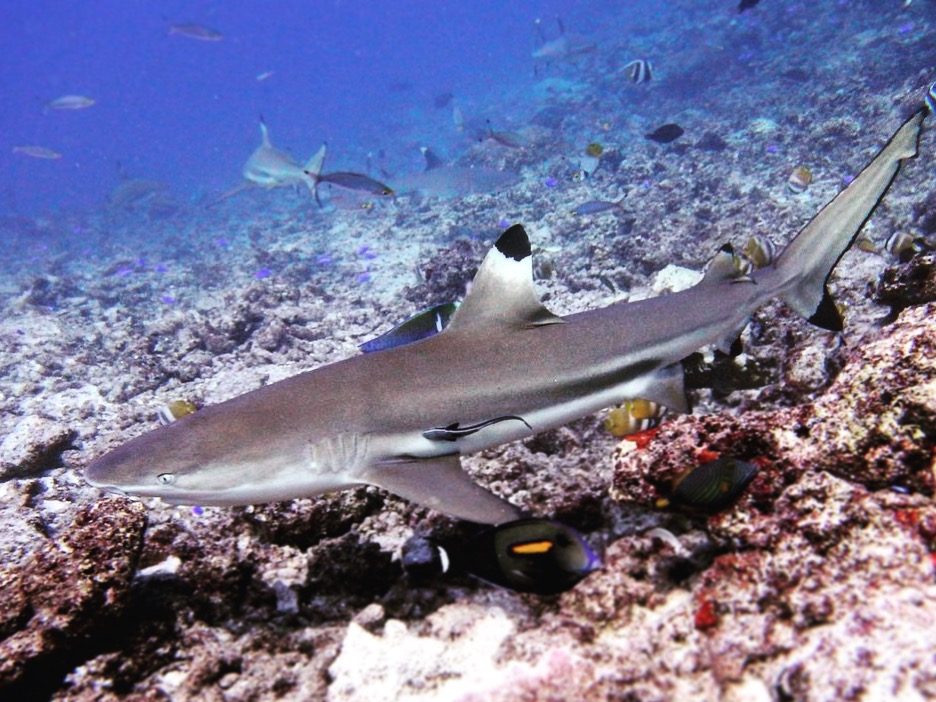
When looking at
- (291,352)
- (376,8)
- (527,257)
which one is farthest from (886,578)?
(376,8)

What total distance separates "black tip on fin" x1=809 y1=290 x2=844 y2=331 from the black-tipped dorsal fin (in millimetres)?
1886

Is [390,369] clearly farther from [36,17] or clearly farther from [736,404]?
[36,17]

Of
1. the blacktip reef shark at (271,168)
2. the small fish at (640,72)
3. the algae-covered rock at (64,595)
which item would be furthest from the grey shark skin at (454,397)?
the small fish at (640,72)

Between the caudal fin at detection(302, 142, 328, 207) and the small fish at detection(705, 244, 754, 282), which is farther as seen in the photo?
the caudal fin at detection(302, 142, 328, 207)

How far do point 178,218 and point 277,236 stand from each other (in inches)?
617

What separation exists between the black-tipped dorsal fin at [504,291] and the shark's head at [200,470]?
112 centimetres

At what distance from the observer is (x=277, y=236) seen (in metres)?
21.5

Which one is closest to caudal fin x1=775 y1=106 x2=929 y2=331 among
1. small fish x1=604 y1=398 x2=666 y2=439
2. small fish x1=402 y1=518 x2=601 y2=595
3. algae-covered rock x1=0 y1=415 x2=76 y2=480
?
small fish x1=604 y1=398 x2=666 y2=439

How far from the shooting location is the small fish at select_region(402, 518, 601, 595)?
6.56 feet

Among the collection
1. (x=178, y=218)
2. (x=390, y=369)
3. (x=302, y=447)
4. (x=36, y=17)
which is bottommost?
(x=302, y=447)

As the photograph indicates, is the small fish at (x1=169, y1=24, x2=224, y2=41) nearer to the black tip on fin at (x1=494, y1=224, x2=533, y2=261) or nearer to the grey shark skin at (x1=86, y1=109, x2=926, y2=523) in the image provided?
the black tip on fin at (x1=494, y1=224, x2=533, y2=261)

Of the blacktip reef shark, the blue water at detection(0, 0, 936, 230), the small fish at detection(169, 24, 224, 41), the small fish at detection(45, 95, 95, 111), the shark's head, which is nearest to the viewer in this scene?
the shark's head

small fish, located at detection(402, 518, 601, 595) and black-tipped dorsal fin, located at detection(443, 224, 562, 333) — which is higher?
black-tipped dorsal fin, located at detection(443, 224, 562, 333)

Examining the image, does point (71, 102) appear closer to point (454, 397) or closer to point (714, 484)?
point (454, 397)
